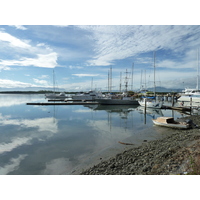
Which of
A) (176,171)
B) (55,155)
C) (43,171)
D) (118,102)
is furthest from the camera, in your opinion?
(118,102)

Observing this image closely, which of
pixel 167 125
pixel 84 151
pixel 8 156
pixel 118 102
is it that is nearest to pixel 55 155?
pixel 84 151

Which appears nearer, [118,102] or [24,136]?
[24,136]

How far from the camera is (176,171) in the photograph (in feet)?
17.7

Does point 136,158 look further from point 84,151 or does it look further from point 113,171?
point 84,151

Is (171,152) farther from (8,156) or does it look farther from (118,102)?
(118,102)

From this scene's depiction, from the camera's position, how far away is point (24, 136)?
13594mm

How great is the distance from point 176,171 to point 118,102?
42462mm

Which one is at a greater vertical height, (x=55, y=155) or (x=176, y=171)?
(x=176, y=171)

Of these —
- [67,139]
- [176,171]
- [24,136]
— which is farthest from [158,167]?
[24,136]

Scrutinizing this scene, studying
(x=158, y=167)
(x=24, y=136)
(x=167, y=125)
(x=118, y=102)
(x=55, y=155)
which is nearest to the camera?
(x=158, y=167)

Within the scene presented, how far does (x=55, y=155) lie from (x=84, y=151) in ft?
6.07

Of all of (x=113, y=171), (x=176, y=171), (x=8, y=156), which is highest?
(x=176, y=171)

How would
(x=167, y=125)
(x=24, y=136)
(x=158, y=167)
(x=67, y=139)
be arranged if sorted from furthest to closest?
(x=167, y=125) → (x=24, y=136) → (x=67, y=139) → (x=158, y=167)

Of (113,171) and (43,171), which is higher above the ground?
(113,171)
